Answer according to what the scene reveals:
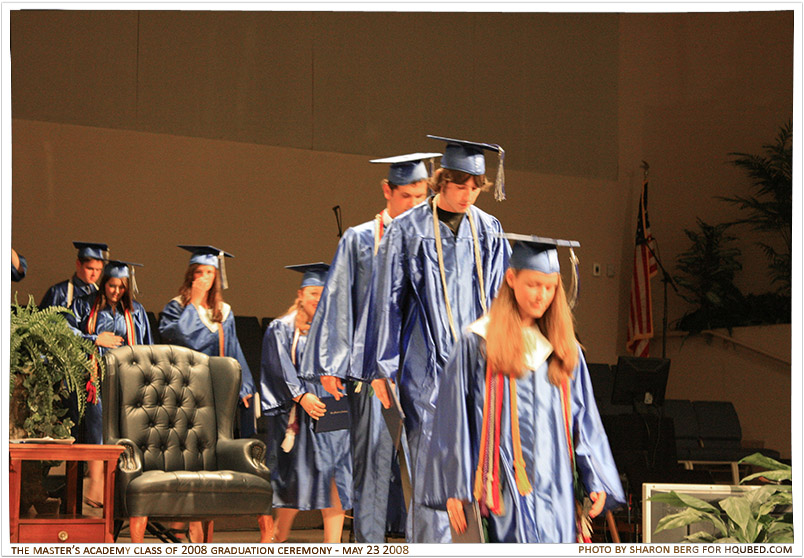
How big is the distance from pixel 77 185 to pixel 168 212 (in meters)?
0.80

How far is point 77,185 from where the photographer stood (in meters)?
9.48

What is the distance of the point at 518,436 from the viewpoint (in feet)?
10.3

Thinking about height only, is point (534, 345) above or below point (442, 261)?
below

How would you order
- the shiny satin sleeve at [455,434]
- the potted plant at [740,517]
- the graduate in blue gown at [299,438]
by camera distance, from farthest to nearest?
the graduate in blue gown at [299,438], the potted plant at [740,517], the shiny satin sleeve at [455,434]

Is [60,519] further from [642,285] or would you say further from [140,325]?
[642,285]

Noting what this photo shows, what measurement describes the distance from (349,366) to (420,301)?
0.41m

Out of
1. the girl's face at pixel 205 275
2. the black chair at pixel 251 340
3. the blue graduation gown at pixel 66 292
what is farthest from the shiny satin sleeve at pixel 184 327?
the black chair at pixel 251 340

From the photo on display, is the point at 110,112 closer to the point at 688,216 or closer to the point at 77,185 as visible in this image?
the point at 77,185

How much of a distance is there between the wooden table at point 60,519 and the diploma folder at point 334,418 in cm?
117

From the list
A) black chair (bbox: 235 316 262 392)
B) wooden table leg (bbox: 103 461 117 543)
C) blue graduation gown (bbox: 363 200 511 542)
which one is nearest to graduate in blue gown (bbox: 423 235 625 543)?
blue graduation gown (bbox: 363 200 511 542)

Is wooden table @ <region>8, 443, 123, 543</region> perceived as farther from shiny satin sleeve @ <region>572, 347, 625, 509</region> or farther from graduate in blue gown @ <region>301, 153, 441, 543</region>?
shiny satin sleeve @ <region>572, 347, 625, 509</region>

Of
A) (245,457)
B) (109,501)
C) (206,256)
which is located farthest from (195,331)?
(109,501)

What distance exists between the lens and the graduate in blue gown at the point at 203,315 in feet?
22.8

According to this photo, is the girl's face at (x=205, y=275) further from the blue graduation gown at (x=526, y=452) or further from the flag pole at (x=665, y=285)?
the flag pole at (x=665, y=285)
